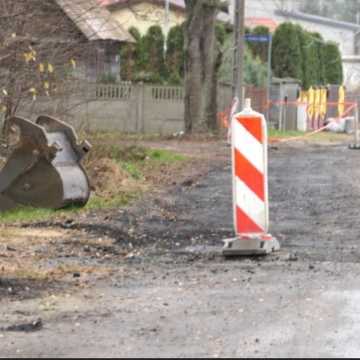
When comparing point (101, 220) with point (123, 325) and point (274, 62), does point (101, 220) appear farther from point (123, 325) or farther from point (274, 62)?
point (274, 62)

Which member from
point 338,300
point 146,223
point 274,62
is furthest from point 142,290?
point 274,62

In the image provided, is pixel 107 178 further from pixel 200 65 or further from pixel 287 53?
pixel 287 53

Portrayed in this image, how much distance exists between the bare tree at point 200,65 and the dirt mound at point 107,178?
1519cm

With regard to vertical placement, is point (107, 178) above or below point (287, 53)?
below

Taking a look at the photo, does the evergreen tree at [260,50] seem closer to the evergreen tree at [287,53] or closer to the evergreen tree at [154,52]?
the evergreen tree at [287,53]

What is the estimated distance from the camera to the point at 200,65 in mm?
31031

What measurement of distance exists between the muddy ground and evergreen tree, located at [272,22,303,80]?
106ft

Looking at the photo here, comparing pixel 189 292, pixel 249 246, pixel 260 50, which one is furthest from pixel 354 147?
pixel 260 50

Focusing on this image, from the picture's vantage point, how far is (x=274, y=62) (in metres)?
46.1

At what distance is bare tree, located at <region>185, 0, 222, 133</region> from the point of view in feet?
100

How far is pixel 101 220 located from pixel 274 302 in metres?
4.42

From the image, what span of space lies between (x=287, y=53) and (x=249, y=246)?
121 feet

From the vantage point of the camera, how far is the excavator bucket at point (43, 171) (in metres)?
11.7

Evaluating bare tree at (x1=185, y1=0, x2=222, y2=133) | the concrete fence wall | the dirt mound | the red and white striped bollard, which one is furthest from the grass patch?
the concrete fence wall
